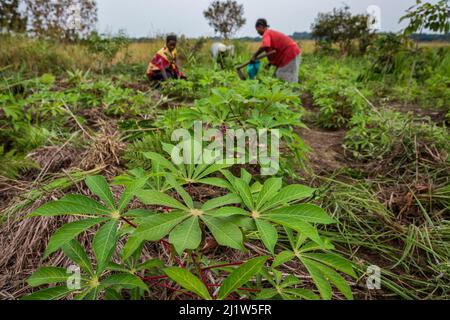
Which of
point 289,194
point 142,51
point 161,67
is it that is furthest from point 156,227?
point 142,51

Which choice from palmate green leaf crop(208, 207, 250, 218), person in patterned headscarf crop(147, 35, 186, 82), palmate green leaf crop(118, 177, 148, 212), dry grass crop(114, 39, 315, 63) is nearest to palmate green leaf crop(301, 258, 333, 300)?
palmate green leaf crop(208, 207, 250, 218)

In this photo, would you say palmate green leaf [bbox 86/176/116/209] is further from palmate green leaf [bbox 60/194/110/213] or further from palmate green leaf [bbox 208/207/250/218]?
palmate green leaf [bbox 208/207/250/218]

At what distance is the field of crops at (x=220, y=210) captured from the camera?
0.62 metres

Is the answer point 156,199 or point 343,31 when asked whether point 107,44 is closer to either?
point 156,199

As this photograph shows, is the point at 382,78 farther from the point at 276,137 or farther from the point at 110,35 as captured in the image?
the point at 110,35

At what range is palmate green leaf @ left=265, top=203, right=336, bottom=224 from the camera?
0.65 meters

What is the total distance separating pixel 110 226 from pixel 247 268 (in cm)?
31

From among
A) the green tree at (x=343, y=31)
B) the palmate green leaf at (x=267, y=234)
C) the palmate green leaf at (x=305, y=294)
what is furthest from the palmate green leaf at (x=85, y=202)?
the green tree at (x=343, y=31)

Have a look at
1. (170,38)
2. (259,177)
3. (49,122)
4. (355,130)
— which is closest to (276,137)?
(259,177)

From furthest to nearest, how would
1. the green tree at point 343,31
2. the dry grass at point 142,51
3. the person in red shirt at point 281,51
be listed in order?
the green tree at point 343,31 < the dry grass at point 142,51 < the person in red shirt at point 281,51

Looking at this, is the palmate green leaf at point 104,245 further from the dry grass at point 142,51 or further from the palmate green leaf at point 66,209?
the dry grass at point 142,51

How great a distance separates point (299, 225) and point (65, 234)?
494 millimetres

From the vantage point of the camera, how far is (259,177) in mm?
1395
